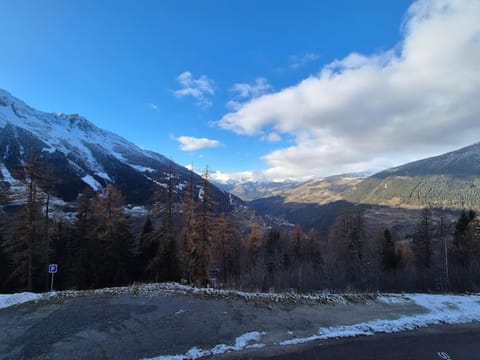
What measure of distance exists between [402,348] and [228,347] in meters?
5.63

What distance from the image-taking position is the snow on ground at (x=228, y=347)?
951 centimetres

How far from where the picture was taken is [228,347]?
10.3 meters

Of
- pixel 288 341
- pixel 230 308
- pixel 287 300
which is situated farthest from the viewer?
pixel 287 300

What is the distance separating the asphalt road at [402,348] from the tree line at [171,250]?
12.7 metres

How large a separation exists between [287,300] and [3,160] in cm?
22279

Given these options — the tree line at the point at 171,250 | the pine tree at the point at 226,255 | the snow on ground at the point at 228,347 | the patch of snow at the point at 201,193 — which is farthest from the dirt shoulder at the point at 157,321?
the pine tree at the point at 226,255

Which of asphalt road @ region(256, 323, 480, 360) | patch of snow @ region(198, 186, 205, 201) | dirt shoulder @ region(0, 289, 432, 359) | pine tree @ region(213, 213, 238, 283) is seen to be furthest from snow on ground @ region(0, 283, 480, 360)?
pine tree @ region(213, 213, 238, 283)

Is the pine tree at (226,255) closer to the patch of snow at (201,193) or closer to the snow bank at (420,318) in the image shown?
the patch of snow at (201,193)

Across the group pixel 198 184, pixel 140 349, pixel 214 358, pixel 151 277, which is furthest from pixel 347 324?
pixel 151 277

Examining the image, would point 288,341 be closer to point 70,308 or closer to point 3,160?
point 70,308

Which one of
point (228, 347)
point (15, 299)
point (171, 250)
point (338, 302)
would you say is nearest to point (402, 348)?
point (338, 302)

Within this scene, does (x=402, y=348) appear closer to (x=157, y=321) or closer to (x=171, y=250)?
(x=157, y=321)

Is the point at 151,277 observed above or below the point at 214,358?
below

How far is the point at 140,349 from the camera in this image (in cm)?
981
